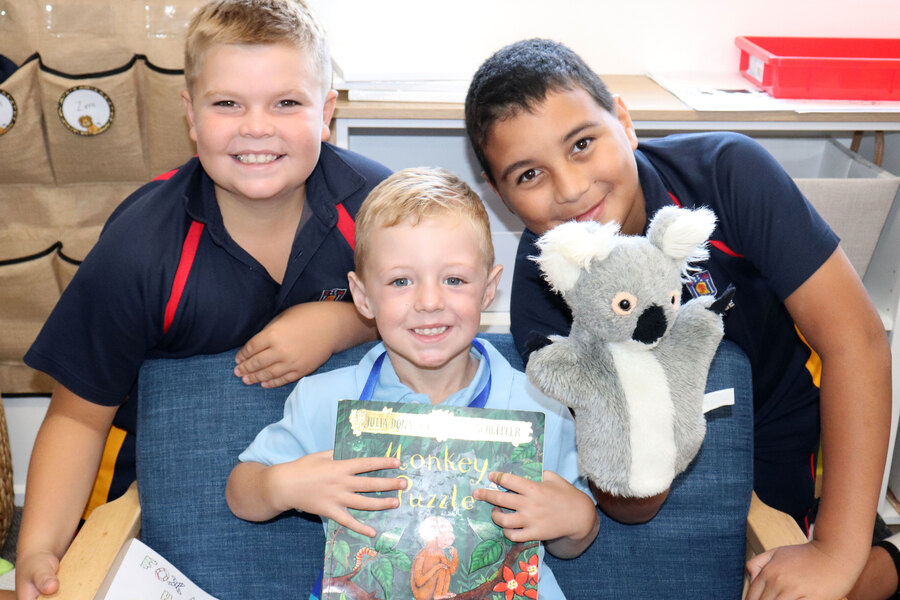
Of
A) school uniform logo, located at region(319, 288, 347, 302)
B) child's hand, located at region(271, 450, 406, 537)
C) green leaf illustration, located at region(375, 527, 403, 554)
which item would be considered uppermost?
school uniform logo, located at region(319, 288, 347, 302)

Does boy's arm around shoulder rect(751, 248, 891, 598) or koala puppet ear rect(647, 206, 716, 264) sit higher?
koala puppet ear rect(647, 206, 716, 264)

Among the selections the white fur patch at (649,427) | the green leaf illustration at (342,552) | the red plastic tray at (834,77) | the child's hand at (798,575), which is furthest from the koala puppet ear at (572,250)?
the red plastic tray at (834,77)

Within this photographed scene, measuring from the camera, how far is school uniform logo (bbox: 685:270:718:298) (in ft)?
4.19

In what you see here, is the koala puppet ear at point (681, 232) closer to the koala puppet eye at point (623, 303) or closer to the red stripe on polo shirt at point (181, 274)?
the koala puppet eye at point (623, 303)

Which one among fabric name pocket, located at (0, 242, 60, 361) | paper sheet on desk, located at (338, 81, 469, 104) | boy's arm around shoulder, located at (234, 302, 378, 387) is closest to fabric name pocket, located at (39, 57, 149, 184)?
fabric name pocket, located at (0, 242, 60, 361)

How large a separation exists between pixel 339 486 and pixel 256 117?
561 millimetres

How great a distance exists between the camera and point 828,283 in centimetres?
121

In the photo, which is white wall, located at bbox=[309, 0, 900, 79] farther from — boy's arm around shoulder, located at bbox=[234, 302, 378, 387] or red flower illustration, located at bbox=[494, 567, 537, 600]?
red flower illustration, located at bbox=[494, 567, 537, 600]

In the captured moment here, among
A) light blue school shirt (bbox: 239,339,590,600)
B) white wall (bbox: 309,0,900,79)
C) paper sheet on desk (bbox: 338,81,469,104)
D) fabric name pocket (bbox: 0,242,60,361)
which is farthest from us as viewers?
white wall (bbox: 309,0,900,79)

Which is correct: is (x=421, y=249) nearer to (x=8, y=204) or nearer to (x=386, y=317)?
(x=386, y=317)

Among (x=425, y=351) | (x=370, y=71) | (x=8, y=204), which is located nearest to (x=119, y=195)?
(x=8, y=204)

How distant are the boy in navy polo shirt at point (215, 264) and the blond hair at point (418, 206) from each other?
7.6 inches

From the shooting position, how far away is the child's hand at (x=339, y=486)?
41.4 inches

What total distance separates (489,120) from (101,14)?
95 centimetres
